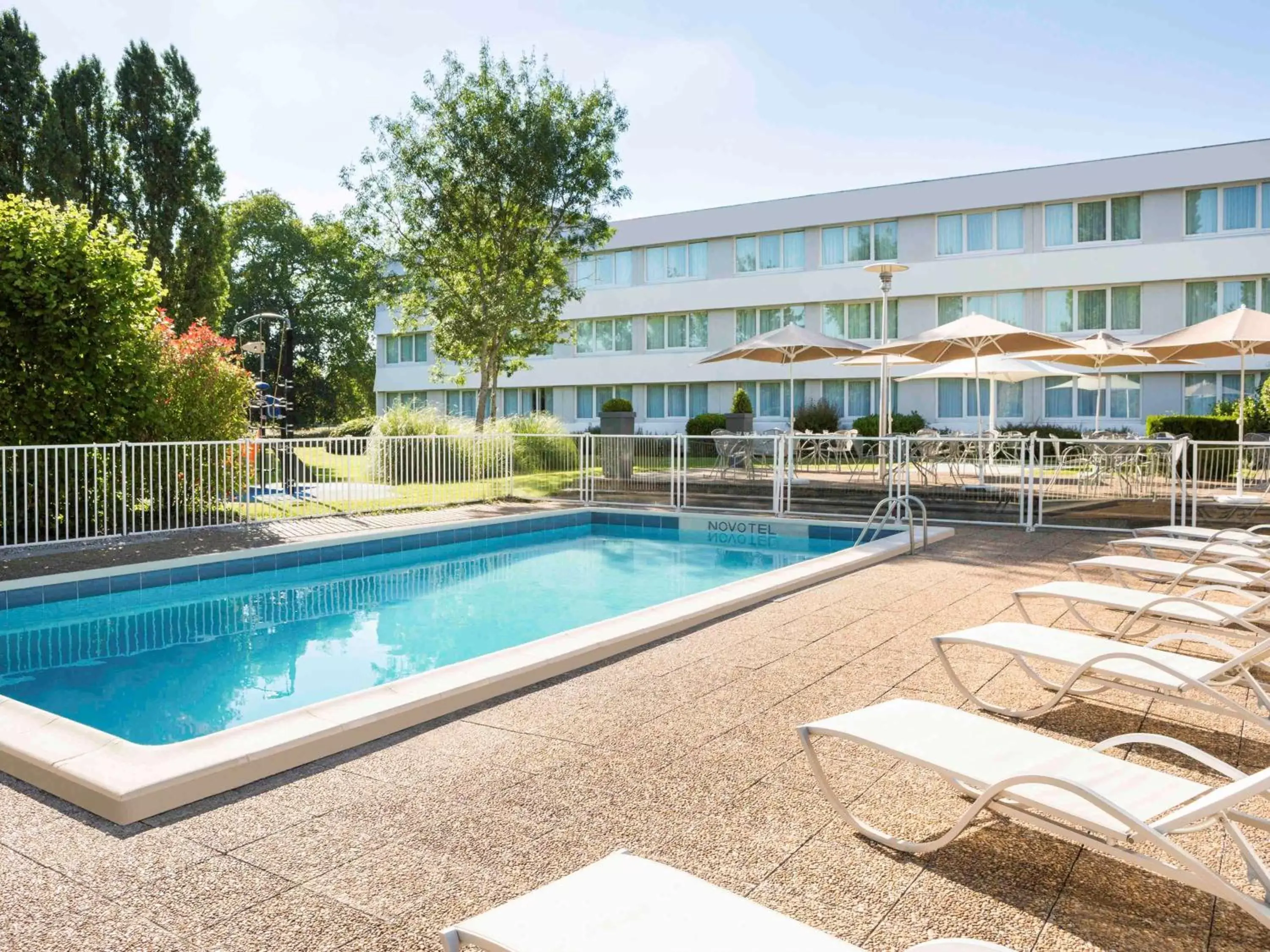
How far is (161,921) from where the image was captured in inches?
110

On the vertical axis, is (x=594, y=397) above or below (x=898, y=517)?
above

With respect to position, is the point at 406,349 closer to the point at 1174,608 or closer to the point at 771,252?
the point at 771,252

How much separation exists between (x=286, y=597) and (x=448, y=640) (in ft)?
8.11

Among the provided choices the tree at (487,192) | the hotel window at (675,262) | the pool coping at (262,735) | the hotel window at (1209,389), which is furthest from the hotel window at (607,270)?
the pool coping at (262,735)

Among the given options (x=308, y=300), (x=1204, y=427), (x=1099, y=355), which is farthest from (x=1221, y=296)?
(x=308, y=300)

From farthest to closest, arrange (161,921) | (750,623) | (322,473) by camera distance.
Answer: (322,473) < (750,623) < (161,921)

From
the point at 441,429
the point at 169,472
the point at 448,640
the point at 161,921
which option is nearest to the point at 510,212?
the point at 441,429

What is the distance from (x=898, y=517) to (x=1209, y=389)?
21.4 m

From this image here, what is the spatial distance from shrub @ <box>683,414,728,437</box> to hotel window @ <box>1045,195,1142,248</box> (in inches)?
474

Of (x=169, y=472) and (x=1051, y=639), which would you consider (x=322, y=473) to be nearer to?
(x=169, y=472)

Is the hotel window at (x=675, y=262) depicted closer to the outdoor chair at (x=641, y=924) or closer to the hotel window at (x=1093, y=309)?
the hotel window at (x=1093, y=309)

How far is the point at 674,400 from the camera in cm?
3762

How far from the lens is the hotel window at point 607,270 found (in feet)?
126

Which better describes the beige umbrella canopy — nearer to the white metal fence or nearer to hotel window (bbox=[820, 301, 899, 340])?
the white metal fence
